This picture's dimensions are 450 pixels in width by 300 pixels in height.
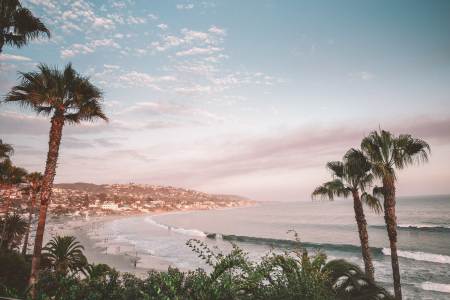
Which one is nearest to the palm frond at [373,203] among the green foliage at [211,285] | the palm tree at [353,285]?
the palm tree at [353,285]

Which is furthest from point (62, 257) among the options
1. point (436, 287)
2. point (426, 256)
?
point (426, 256)

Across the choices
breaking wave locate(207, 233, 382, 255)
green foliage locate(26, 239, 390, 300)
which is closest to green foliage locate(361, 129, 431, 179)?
green foliage locate(26, 239, 390, 300)

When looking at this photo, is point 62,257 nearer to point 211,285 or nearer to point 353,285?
point 353,285

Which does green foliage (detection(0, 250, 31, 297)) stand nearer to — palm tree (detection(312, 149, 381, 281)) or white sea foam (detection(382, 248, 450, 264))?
palm tree (detection(312, 149, 381, 281))

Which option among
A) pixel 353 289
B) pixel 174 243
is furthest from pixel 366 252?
pixel 174 243

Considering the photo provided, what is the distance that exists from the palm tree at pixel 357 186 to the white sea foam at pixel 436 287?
1552 cm

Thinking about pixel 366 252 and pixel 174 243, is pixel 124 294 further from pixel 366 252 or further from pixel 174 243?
pixel 174 243

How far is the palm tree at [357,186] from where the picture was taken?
15797mm

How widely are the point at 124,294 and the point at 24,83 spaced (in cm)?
1040

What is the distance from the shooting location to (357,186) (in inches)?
674

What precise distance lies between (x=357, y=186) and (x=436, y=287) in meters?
18.6

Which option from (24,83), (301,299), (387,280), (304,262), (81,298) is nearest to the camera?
(81,298)

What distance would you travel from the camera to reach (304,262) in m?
6.75

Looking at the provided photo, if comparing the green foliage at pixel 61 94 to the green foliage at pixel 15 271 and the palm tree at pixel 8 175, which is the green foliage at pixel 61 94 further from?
the palm tree at pixel 8 175
